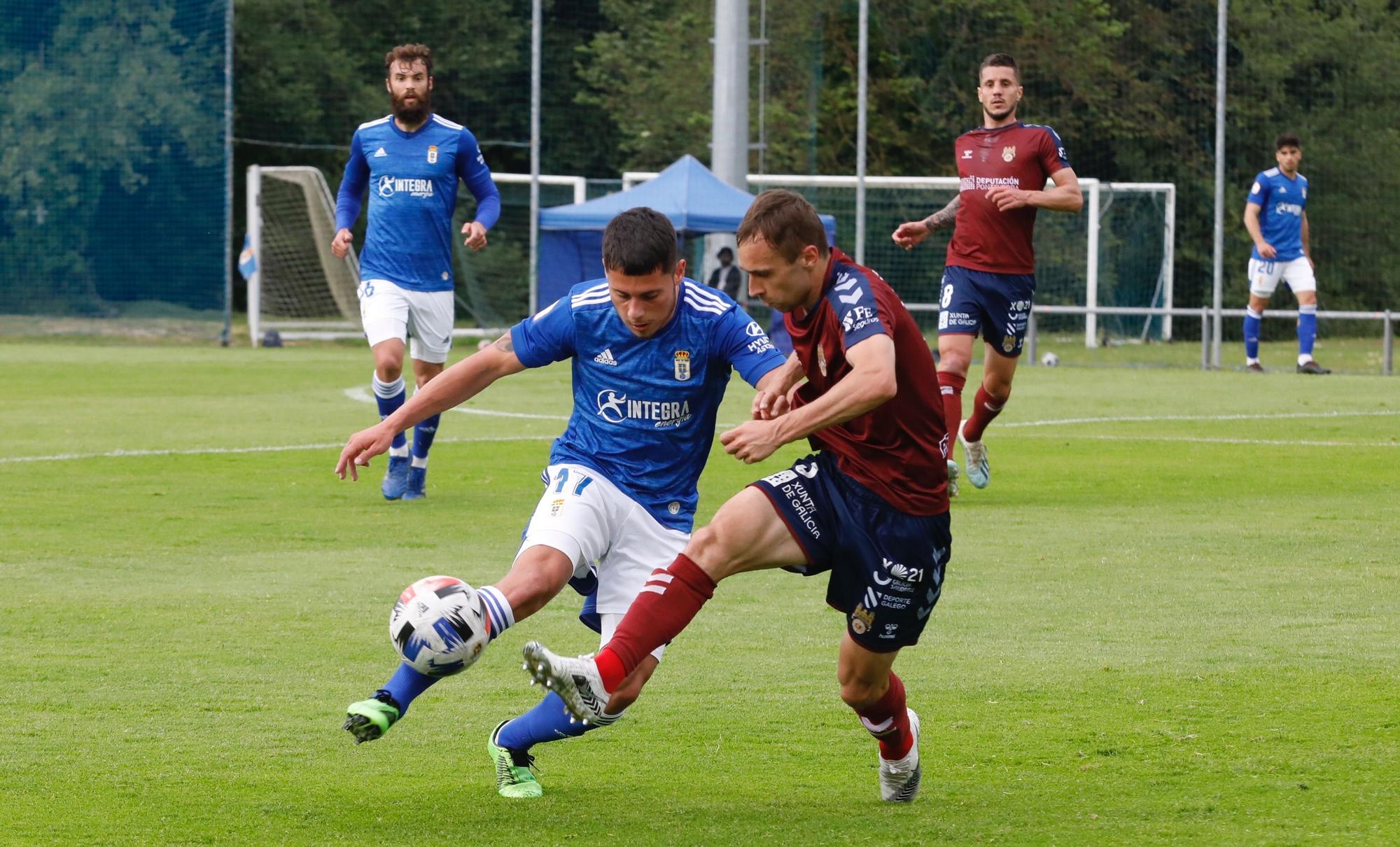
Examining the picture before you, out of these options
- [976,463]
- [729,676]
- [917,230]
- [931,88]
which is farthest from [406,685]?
[931,88]

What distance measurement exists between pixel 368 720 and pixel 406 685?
0.19m

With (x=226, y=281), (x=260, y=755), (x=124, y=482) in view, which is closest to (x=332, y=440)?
(x=124, y=482)

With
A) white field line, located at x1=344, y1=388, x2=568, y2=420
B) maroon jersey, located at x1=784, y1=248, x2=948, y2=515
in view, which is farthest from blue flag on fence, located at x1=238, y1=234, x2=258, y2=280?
maroon jersey, located at x1=784, y1=248, x2=948, y2=515

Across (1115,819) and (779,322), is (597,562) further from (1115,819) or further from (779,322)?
(779,322)

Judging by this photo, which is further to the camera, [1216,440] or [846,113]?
[846,113]

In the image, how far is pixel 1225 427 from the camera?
14.7 metres

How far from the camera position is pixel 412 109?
1089 centimetres

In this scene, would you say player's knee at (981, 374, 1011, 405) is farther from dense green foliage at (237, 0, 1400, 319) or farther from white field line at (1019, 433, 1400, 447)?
dense green foliage at (237, 0, 1400, 319)

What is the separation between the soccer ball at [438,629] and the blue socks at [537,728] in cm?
36

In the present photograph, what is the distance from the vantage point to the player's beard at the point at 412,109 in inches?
427

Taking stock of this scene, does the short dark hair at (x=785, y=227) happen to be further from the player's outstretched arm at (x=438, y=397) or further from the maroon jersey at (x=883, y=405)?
the player's outstretched arm at (x=438, y=397)

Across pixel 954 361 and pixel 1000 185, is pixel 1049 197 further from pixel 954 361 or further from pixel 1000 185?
pixel 954 361

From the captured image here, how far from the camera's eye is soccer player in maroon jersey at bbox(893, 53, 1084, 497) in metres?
10.7

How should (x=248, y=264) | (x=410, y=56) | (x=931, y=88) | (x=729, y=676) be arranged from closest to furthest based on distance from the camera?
(x=729, y=676) < (x=410, y=56) < (x=248, y=264) < (x=931, y=88)
